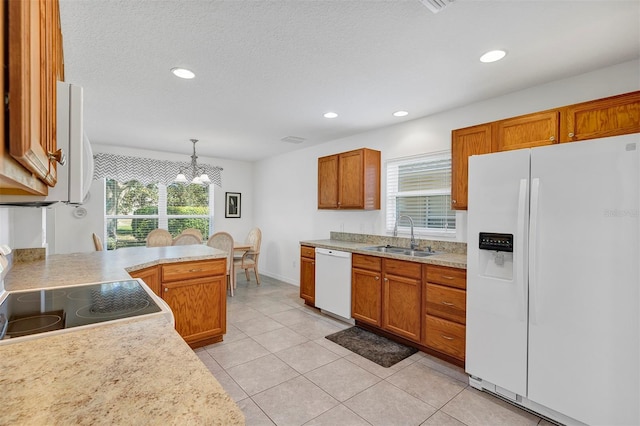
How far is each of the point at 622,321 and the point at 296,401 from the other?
2.05m

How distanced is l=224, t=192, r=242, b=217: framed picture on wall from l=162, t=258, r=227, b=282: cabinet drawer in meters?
3.63

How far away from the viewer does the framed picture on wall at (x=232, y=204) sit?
21.3ft

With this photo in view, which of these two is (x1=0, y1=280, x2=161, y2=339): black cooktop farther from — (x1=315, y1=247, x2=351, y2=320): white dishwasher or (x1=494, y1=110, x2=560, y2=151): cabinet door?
(x1=494, y1=110, x2=560, y2=151): cabinet door

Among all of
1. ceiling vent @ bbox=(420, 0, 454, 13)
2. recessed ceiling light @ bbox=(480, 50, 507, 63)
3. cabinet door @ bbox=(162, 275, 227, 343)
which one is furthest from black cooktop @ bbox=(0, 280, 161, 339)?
recessed ceiling light @ bbox=(480, 50, 507, 63)

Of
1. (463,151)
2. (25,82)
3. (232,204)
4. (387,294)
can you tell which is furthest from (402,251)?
(232,204)

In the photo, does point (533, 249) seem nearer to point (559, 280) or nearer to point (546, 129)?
point (559, 280)

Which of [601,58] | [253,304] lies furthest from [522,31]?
[253,304]

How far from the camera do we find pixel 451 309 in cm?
258

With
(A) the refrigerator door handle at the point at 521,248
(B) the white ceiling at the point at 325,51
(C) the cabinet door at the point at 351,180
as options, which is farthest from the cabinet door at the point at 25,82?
(C) the cabinet door at the point at 351,180

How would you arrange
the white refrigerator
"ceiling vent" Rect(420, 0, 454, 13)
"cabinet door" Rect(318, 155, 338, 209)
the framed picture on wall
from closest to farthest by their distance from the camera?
"ceiling vent" Rect(420, 0, 454, 13), the white refrigerator, "cabinet door" Rect(318, 155, 338, 209), the framed picture on wall

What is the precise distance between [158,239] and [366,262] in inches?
138

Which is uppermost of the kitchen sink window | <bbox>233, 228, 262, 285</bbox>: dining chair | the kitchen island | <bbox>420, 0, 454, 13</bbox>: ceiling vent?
Result: <bbox>420, 0, 454, 13</bbox>: ceiling vent

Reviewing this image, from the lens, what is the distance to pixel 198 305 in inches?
113

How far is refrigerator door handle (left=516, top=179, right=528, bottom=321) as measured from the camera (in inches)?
79.8
